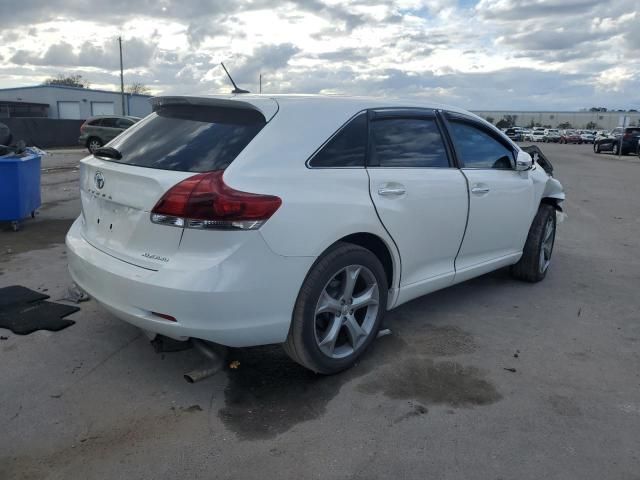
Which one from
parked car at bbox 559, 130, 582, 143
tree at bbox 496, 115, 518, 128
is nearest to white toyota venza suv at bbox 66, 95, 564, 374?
parked car at bbox 559, 130, 582, 143

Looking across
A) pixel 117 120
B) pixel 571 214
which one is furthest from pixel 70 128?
pixel 571 214

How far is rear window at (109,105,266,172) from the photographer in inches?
118

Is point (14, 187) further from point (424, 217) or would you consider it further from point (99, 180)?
point (424, 217)

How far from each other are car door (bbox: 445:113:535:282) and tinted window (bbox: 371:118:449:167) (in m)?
0.22

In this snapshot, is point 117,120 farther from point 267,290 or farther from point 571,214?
point 267,290

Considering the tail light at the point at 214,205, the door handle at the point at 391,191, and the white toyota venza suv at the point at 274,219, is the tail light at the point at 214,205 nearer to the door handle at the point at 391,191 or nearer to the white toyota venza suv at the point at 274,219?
the white toyota venza suv at the point at 274,219

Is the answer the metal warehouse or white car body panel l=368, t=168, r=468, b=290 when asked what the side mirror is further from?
the metal warehouse

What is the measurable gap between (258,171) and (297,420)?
4.42 ft

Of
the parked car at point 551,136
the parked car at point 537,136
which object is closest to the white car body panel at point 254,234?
the parked car at point 551,136

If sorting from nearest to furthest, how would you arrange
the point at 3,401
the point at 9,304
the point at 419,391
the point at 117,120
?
the point at 3,401 → the point at 419,391 → the point at 9,304 → the point at 117,120

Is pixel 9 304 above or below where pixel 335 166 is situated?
below

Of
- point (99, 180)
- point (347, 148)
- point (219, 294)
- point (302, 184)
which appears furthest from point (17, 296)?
point (347, 148)

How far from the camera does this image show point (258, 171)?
293cm

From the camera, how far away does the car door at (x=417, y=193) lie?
3588mm
